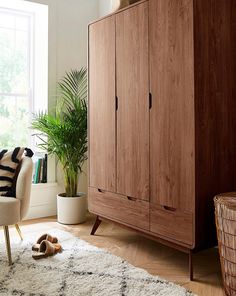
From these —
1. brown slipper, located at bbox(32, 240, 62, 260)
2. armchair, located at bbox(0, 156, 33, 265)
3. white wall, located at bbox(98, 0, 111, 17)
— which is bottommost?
brown slipper, located at bbox(32, 240, 62, 260)

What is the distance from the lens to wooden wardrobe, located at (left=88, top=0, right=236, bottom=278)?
2.05m

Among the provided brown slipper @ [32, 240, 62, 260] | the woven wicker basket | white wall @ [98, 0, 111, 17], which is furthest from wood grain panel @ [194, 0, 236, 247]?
white wall @ [98, 0, 111, 17]

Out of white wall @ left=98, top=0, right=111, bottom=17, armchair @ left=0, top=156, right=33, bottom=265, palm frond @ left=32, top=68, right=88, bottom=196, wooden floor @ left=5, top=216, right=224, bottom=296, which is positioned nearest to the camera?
wooden floor @ left=5, top=216, right=224, bottom=296

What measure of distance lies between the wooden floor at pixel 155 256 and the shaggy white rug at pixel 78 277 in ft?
0.39

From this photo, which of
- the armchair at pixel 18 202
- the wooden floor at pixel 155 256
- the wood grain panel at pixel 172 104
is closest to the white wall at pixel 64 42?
the wooden floor at pixel 155 256

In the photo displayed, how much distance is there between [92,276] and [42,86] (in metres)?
2.24

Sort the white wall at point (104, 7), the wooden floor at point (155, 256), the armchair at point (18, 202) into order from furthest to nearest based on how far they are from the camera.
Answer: the white wall at point (104, 7)
the armchair at point (18, 202)
the wooden floor at point (155, 256)

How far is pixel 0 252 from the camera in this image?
2447 millimetres

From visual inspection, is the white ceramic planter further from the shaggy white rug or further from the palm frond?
the shaggy white rug

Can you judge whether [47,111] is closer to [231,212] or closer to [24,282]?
[24,282]

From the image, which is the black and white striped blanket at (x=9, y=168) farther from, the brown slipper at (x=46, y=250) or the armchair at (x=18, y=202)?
the brown slipper at (x=46, y=250)

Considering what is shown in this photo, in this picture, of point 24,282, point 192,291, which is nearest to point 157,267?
point 192,291

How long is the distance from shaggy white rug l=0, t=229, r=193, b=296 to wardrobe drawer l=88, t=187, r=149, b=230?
11.2 inches

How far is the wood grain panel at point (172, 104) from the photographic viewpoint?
2059 millimetres
